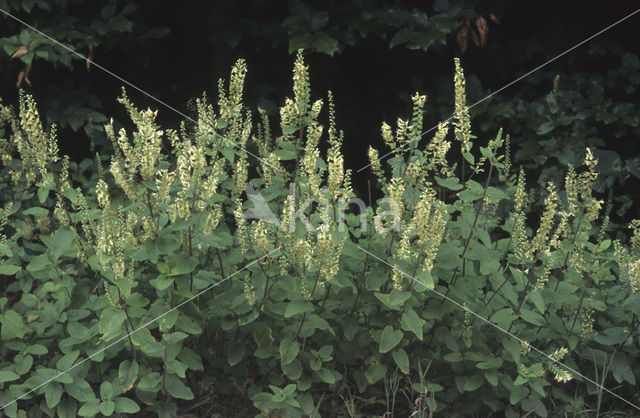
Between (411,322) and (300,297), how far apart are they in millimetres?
471

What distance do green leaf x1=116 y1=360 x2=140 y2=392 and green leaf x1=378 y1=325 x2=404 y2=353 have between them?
1025 mm

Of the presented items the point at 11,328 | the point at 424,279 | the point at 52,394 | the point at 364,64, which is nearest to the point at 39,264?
the point at 11,328

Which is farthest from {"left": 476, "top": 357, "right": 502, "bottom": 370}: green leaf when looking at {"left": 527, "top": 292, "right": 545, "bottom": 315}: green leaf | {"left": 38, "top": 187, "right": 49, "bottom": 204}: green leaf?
{"left": 38, "top": 187, "right": 49, "bottom": 204}: green leaf

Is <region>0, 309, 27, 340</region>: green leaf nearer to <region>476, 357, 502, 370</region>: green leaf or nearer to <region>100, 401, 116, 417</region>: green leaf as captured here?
<region>100, 401, 116, 417</region>: green leaf

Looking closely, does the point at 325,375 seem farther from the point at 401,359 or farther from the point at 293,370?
the point at 401,359

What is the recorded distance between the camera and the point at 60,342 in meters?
3.06

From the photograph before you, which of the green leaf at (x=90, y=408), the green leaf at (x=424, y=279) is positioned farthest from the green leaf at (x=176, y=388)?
the green leaf at (x=424, y=279)

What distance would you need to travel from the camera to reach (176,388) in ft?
9.96

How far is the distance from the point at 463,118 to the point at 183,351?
159 cm

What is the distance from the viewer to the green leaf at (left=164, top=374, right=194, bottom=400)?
119 inches

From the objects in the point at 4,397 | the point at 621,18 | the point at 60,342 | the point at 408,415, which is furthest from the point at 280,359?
the point at 621,18

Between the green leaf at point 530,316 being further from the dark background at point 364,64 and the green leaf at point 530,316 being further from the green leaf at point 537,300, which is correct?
the dark background at point 364,64

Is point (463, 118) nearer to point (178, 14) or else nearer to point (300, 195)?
point (300, 195)

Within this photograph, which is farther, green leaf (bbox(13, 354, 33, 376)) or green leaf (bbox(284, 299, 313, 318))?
green leaf (bbox(13, 354, 33, 376))
